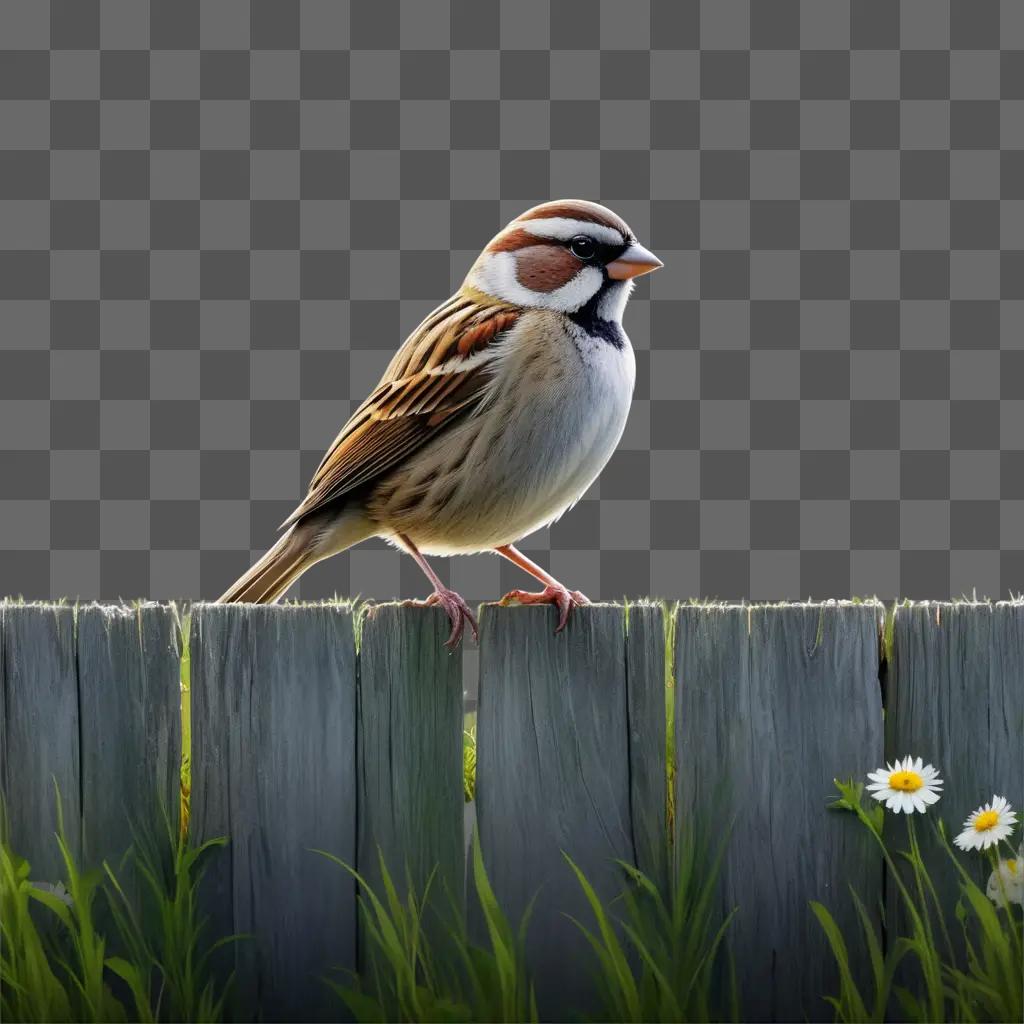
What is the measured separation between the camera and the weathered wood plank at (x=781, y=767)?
336cm

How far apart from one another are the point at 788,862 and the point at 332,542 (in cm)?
168

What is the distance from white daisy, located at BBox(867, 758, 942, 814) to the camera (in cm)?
334

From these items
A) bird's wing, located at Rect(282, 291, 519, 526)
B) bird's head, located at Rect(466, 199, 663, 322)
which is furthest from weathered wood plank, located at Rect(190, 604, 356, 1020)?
bird's head, located at Rect(466, 199, 663, 322)

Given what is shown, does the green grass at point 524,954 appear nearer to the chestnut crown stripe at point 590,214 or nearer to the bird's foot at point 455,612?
the bird's foot at point 455,612

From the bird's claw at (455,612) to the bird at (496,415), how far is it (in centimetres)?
24

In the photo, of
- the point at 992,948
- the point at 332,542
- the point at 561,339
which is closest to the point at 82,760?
the point at 332,542

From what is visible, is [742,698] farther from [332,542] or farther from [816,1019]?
[332,542]

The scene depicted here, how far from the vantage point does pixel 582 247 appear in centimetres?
407

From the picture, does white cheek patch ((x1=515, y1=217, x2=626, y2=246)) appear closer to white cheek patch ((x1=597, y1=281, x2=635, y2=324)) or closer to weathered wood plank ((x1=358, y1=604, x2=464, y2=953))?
white cheek patch ((x1=597, y1=281, x2=635, y2=324))

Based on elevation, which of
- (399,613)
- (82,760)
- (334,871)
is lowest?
(334,871)

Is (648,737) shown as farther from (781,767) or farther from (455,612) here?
(455,612)

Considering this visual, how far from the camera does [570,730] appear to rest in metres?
3.42

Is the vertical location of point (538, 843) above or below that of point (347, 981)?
above

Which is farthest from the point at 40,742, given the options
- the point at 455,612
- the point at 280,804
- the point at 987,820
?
the point at 987,820
